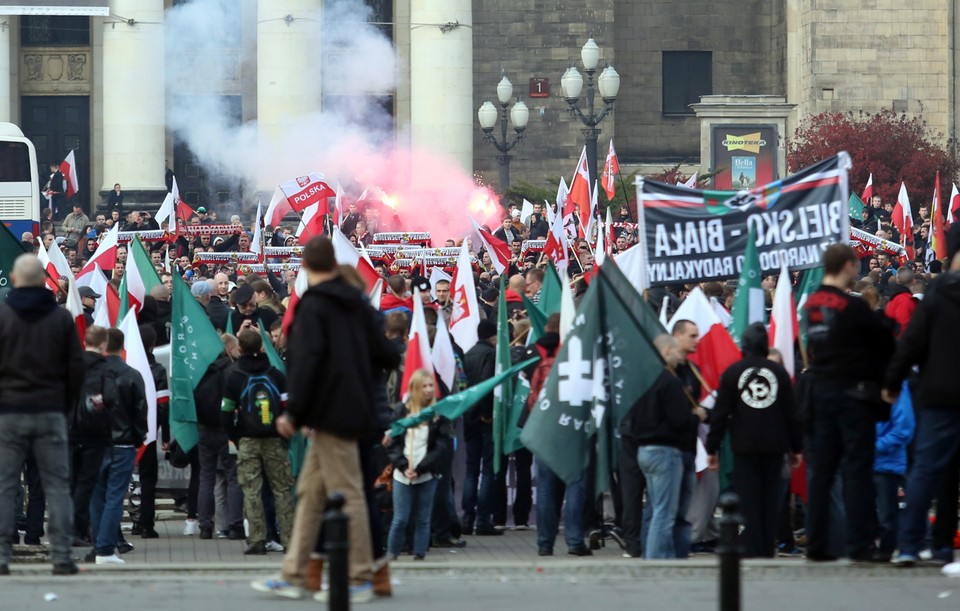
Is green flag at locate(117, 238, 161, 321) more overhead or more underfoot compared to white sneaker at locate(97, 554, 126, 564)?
more overhead

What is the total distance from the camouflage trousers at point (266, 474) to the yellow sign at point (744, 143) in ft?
99.6

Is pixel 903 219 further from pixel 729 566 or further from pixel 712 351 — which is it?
pixel 729 566

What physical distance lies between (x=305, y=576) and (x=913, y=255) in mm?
19633

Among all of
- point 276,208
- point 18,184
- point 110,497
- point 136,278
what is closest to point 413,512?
point 110,497

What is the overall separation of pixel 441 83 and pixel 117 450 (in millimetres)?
28348

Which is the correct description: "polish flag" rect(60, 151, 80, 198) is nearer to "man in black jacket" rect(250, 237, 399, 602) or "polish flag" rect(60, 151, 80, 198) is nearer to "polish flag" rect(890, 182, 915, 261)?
"polish flag" rect(890, 182, 915, 261)

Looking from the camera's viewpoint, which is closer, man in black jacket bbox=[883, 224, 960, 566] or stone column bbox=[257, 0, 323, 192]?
man in black jacket bbox=[883, 224, 960, 566]

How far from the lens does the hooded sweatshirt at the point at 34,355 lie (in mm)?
10070

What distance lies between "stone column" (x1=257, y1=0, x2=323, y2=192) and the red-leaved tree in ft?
33.5

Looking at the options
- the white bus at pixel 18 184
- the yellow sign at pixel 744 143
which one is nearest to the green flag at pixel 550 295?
the white bus at pixel 18 184

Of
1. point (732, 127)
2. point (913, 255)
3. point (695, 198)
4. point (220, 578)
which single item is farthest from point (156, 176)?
point (220, 578)

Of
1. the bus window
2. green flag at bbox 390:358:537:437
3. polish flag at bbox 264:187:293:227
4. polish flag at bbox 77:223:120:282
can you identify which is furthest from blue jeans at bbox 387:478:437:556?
the bus window

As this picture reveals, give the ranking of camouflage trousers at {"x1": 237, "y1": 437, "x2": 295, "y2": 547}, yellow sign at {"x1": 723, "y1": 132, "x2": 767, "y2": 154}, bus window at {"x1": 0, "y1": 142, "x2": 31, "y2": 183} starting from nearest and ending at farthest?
camouflage trousers at {"x1": 237, "y1": 437, "x2": 295, "y2": 547}
bus window at {"x1": 0, "y1": 142, "x2": 31, "y2": 183}
yellow sign at {"x1": 723, "y1": 132, "x2": 767, "y2": 154}

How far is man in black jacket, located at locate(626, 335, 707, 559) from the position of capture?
11.5 metres
